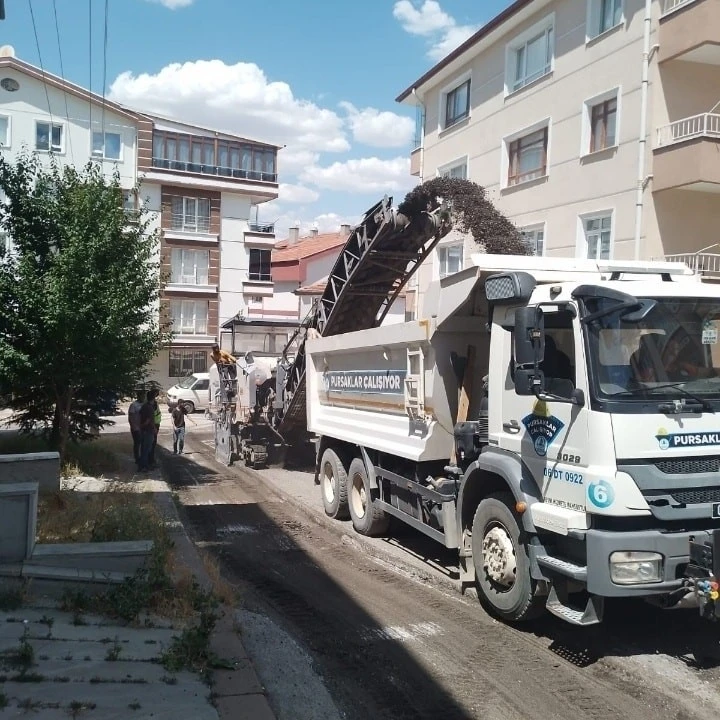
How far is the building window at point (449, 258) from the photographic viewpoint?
23250 mm

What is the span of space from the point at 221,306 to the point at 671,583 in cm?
3919

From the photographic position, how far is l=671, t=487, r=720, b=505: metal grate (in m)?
5.03

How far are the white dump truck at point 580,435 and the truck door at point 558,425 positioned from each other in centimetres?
1

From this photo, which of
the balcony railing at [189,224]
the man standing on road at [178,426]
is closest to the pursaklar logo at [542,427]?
the man standing on road at [178,426]

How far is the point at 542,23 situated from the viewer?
19.9 metres

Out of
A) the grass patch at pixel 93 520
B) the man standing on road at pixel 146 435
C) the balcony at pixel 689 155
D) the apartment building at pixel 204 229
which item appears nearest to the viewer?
the grass patch at pixel 93 520

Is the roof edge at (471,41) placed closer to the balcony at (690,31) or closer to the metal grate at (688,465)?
the balcony at (690,31)

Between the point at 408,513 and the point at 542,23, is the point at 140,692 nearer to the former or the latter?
the point at 408,513

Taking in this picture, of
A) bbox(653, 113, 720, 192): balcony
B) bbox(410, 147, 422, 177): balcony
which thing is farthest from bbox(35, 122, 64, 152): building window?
bbox(653, 113, 720, 192): balcony

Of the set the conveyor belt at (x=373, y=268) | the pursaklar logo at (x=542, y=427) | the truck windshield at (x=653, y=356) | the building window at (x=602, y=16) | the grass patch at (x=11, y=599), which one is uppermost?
the building window at (x=602, y=16)

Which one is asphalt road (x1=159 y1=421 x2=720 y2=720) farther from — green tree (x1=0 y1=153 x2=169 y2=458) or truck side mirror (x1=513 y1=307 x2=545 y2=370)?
green tree (x1=0 y1=153 x2=169 y2=458)

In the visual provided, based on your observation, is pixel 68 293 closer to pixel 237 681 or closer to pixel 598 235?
pixel 237 681

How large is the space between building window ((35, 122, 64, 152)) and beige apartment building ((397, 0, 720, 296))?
22.6m

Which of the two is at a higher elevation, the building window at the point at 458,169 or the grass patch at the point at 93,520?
the building window at the point at 458,169
